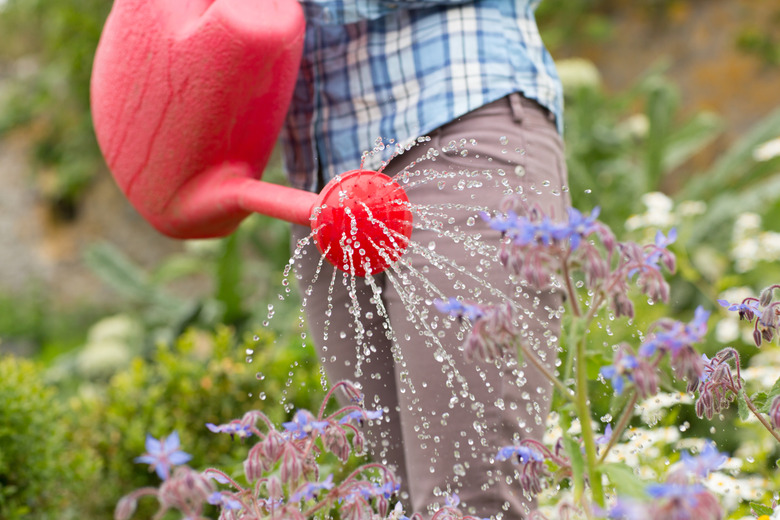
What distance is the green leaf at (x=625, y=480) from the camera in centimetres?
62

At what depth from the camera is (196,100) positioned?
1220mm

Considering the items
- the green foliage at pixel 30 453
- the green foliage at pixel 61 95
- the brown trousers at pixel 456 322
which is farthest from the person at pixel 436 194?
the green foliage at pixel 61 95

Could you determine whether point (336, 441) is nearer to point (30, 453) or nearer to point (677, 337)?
point (677, 337)

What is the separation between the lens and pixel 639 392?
0.64m

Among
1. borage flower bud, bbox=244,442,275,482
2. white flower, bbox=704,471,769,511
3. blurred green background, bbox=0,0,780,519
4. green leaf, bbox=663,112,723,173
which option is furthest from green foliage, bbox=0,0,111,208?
borage flower bud, bbox=244,442,275,482

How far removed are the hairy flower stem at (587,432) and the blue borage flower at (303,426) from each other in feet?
0.87

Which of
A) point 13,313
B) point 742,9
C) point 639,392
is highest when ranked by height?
point 639,392

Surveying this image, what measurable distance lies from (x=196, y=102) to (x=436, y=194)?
0.41 meters

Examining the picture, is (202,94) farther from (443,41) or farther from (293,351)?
(293,351)

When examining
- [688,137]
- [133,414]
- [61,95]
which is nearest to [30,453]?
[133,414]

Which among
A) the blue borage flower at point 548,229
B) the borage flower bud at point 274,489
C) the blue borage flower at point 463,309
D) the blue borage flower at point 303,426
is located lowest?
the borage flower bud at point 274,489

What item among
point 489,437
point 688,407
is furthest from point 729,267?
point 489,437

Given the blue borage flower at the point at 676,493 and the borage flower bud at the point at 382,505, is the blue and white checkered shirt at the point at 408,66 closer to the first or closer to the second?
the borage flower bud at the point at 382,505

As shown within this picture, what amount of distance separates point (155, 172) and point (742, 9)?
18.0 ft
